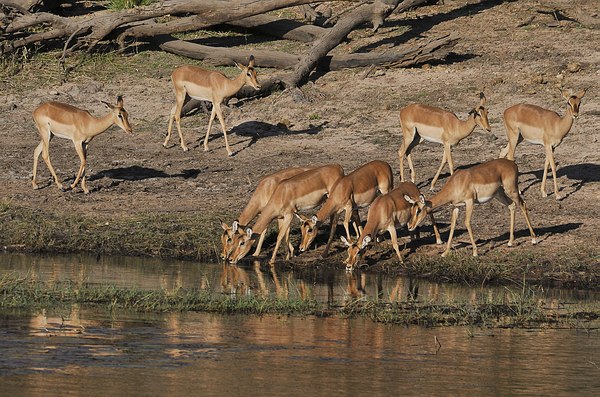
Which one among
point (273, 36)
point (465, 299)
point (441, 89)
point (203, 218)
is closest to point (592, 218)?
point (465, 299)

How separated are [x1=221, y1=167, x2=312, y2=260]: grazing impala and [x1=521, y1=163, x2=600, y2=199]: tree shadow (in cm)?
344

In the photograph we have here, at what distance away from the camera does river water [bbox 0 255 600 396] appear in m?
7.67

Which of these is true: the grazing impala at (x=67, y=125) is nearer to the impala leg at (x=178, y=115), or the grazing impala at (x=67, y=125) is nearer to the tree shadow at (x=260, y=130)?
the impala leg at (x=178, y=115)

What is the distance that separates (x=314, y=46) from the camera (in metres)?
20.3

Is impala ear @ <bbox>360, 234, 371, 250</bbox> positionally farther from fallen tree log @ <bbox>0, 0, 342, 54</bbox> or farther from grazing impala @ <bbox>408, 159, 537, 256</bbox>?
fallen tree log @ <bbox>0, 0, 342, 54</bbox>

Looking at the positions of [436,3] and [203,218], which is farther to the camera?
[436,3]

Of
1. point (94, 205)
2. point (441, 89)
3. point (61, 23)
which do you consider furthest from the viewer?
point (61, 23)

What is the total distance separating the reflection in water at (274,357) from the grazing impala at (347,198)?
2.85m

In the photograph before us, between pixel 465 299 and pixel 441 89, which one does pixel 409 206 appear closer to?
A: pixel 465 299

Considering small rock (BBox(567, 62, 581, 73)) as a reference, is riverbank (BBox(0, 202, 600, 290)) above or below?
below

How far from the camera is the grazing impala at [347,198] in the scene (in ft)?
41.8

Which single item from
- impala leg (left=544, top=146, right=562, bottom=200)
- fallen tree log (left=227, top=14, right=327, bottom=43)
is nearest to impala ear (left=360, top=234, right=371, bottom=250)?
impala leg (left=544, top=146, right=562, bottom=200)

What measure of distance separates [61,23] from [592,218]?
1074 centimetres

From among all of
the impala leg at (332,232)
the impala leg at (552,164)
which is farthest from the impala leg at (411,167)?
the impala leg at (332,232)
